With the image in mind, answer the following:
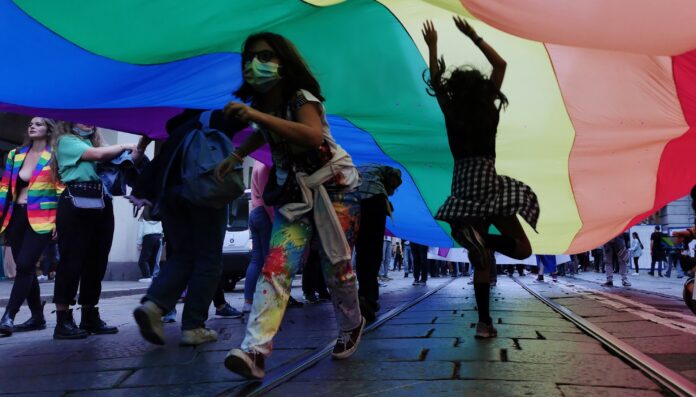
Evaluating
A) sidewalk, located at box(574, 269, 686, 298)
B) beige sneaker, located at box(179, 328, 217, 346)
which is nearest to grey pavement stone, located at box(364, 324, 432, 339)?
beige sneaker, located at box(179, 328, 217, 346)

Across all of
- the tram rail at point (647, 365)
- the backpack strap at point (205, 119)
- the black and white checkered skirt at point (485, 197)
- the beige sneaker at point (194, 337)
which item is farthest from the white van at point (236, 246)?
the tram rail at point (647, 365)

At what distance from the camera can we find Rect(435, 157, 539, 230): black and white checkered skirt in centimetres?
352

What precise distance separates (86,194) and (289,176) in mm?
2104

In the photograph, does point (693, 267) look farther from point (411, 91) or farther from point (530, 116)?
point (411, 91)

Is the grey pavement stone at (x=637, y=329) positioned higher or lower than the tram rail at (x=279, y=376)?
higher

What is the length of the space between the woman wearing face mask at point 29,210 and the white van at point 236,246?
4.85 meters

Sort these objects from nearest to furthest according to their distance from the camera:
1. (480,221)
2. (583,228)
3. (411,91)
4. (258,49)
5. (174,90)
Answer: (258,49)
(480,221)
(174,90)
(411,91)
(583,228)

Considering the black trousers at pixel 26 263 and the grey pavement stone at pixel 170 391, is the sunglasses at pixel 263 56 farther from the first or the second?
the black trousers at pixel 26 263

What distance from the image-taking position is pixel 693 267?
4.15 m

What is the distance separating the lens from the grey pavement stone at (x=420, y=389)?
2381mm

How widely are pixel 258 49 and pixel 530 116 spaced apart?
3413mm

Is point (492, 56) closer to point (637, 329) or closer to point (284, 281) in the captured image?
point (284, 281)

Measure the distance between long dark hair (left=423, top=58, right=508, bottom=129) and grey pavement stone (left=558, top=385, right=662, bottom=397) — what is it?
5.53 ft

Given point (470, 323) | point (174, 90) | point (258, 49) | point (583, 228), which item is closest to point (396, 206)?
point (583, 228)
